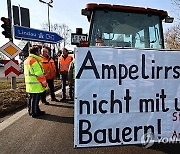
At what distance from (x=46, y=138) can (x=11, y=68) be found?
5671 millimetres

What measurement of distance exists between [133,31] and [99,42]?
0.77 meters

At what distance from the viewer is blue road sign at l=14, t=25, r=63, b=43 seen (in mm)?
9766

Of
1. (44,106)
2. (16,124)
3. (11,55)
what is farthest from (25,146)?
(11,55)

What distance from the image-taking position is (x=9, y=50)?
9.24 meters

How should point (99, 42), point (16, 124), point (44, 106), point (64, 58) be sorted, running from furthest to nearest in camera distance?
point (64, 58) < point (44, 106) < point (16, 124) < point (99, 42)

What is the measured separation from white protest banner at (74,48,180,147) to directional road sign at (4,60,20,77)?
716 cm

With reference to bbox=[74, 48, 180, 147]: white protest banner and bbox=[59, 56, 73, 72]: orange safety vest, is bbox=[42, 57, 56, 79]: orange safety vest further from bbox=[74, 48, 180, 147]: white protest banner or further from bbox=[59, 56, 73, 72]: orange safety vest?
bbox=[74, 48, 180, 147]: white protest banner

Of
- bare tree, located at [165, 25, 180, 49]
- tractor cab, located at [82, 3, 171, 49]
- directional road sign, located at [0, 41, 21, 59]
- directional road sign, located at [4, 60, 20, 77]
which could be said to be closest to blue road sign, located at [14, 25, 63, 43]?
directional road sign, located at [0, 41, 21, 59]

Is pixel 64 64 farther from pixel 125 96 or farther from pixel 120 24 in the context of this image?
pixel 125 96

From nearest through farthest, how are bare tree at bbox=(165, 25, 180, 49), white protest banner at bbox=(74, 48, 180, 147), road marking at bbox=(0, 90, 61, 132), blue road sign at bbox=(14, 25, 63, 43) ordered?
white protest banner at bbox=(74, 48, 180, 147) → road marking at bbox=(0, 90, 61, 132) → blue road sign at bbox=(14, 25, 63, 43) → bare tree at bbox=(165, 25, 180, 49)

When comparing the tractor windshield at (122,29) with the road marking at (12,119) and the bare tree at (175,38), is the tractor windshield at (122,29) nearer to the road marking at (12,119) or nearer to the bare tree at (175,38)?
the road marking at (12,119)

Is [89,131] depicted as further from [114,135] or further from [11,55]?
[11,55]

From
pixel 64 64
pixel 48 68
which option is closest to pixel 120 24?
pixel 48 68

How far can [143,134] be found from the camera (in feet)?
10.3
